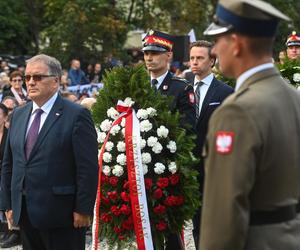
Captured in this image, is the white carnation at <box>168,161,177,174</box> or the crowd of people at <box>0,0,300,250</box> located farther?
the white carnation at <box>168,161,177,174</box>

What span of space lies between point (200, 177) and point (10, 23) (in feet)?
72.9

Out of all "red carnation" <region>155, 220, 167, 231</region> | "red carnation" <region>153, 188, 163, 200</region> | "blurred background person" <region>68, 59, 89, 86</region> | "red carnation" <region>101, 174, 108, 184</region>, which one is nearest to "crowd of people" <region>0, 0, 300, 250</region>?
"red carnation" <region>155, 220, 167, 231</region>

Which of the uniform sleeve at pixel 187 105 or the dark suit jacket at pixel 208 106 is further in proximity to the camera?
the dark suit jacket at pixel 208 106

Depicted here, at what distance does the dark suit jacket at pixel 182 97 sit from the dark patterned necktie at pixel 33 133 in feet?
5.19

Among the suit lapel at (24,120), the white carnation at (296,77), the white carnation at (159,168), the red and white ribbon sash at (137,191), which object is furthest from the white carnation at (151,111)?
the white carnation at (296,77)

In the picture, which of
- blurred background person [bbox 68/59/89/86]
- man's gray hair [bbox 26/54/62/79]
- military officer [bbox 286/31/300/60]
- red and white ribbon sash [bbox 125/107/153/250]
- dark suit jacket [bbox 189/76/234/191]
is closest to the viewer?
man's gray hair [bbox 26/54/62/79]

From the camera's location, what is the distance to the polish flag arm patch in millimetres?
3115

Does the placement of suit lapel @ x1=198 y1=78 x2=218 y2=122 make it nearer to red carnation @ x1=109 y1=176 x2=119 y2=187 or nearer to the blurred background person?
red carnation @ x1=109 y1=176 x2=119 y2=187

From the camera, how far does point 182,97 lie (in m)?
7.03

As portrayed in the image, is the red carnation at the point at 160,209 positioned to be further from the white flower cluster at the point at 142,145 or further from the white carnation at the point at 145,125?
the white carnation at the point at 145,125

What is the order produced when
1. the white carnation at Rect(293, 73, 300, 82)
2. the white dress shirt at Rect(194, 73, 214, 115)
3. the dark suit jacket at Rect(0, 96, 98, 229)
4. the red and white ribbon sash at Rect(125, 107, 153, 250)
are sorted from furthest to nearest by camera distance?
the white carnation at Rect(293, 73, 300, 82) → the white dress shirt at Rect(194, 73, 214, 115) → the red and white ribbon sash at Rect(125, 107, 153, 250) → the dark suit jacket at Rect(0, 96, 98, 229)

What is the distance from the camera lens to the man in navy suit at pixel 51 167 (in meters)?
5.54

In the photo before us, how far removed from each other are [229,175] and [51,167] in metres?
2.64

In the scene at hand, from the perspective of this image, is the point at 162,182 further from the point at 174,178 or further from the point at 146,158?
the point at 146,158
